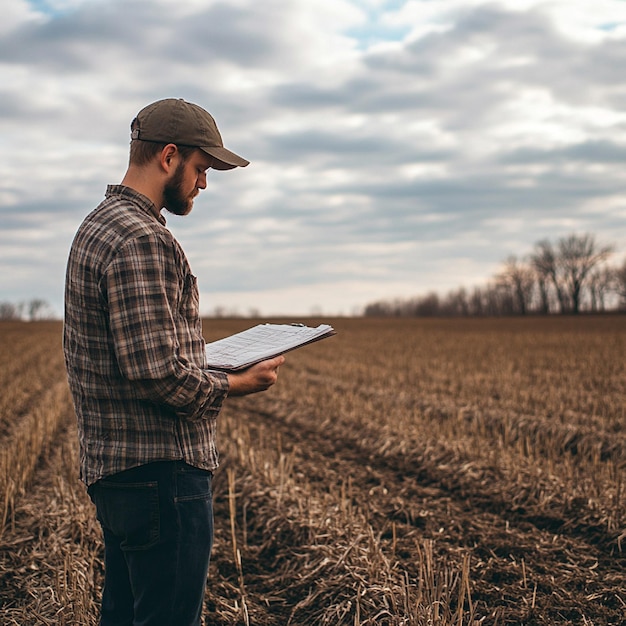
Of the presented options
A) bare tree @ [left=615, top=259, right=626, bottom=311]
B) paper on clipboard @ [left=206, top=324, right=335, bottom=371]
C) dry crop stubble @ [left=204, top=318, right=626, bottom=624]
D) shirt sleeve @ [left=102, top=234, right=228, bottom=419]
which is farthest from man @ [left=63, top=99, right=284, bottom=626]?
bare tree @ [left=615, top=259, right=626, bottom=311]

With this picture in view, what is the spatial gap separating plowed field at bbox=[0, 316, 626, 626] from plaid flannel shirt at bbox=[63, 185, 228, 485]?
2.08m

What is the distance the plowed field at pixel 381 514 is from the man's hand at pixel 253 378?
1.94 m

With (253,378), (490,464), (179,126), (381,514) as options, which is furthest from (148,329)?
(490,464)

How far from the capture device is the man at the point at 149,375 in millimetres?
2301

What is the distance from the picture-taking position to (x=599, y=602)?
186 inches

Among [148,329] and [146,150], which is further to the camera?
[146,150]

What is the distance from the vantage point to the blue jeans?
2.40m

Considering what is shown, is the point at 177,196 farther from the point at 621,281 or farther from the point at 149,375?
the point at 621,281

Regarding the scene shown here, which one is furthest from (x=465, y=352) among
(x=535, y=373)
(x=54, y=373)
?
(x=54, y=373)

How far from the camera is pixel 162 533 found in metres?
2.39

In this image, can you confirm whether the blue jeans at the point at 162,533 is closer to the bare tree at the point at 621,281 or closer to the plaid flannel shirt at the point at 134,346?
the plaid flannel shirt at the point at 134,346

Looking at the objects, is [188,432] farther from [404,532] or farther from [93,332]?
[404,532]

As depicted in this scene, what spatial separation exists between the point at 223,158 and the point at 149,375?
33.6 inches

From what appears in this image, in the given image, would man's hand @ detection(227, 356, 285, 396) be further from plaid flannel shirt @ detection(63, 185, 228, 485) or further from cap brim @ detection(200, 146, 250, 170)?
cap brim @ detection(200, 146, 250, 170)
